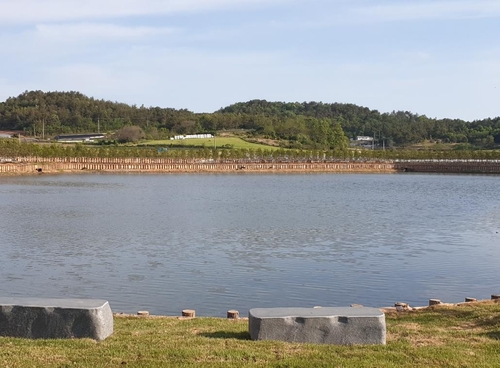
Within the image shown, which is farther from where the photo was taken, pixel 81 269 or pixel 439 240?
pixel 439 240

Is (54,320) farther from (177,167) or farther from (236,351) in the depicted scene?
(177,167)

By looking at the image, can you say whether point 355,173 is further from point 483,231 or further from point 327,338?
point 327,338

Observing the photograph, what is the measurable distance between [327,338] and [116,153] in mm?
105348

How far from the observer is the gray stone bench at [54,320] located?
34.1 ft

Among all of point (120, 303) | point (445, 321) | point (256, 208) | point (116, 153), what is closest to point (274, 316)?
point (445, 321)

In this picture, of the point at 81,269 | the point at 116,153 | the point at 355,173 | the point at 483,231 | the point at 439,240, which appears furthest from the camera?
the point at 355,173

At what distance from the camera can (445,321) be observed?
13094mm

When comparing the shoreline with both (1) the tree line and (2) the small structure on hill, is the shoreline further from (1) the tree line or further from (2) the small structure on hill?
(2) the small structure on hill

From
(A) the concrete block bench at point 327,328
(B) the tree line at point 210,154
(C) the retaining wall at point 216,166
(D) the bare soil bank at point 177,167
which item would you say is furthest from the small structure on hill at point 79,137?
(A) the concrete block bench at point 327,328

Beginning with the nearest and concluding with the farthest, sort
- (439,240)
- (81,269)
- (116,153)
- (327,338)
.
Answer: (327,338) < (81,269) < (439,240) < (116,153)

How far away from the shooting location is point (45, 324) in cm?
1048

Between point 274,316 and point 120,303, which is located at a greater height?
point 274,316

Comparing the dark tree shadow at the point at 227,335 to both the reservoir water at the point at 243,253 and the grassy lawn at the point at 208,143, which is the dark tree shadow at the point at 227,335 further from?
the grassy lawn at the point at 208,143

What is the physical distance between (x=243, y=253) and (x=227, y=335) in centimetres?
1608
